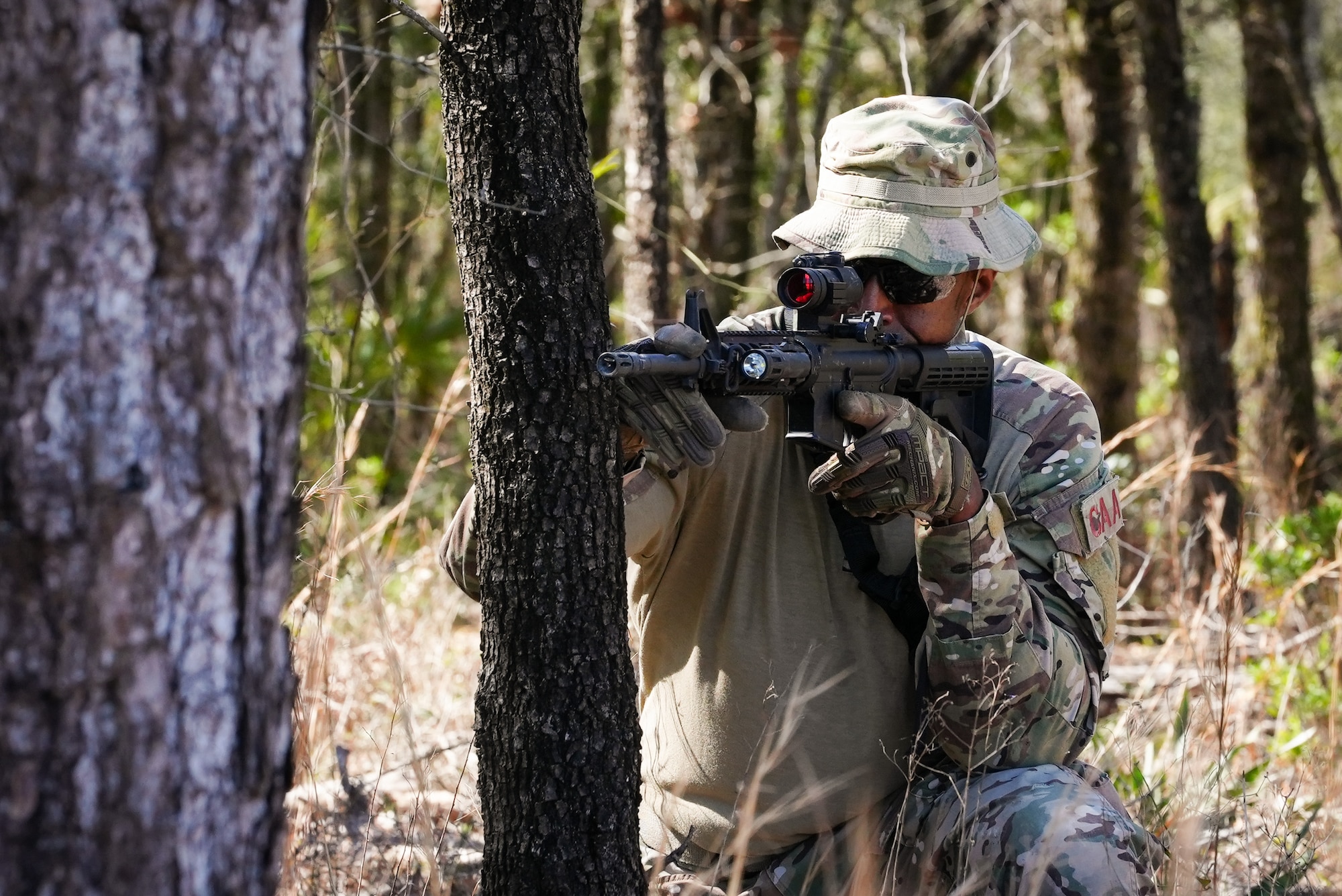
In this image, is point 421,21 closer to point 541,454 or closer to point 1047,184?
point 541,454

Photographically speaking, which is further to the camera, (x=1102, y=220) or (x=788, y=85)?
(x=788, y=85)

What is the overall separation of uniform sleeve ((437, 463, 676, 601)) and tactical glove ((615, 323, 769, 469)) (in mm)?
239

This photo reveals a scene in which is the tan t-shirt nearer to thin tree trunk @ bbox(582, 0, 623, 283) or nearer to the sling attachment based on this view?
the sling attachment

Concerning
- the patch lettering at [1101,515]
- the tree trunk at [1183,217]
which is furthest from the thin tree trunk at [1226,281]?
the patch lettering at [1101,515]

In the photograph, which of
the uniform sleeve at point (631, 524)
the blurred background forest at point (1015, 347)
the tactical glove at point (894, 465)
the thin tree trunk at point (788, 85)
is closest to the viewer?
the uniform sleeve at point (631, 524)

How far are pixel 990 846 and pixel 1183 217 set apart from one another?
179 inches

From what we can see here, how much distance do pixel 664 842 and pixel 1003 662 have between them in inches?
32.4

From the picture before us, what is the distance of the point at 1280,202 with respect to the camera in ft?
22.8

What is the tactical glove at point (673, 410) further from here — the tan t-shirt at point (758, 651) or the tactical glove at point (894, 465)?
the tan t-shirt at point (758, 651)

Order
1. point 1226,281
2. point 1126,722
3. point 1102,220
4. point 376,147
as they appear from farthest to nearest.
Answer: point 376,147 → point 1226,281 → point 1102,220 → point 1126,722

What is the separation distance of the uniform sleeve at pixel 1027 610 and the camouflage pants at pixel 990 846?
0.08 metres

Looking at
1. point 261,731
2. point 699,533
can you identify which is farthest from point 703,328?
point 261,731

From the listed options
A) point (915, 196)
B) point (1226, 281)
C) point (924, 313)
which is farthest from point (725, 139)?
point (924, 313)

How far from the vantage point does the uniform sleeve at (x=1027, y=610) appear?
2.50 meters
